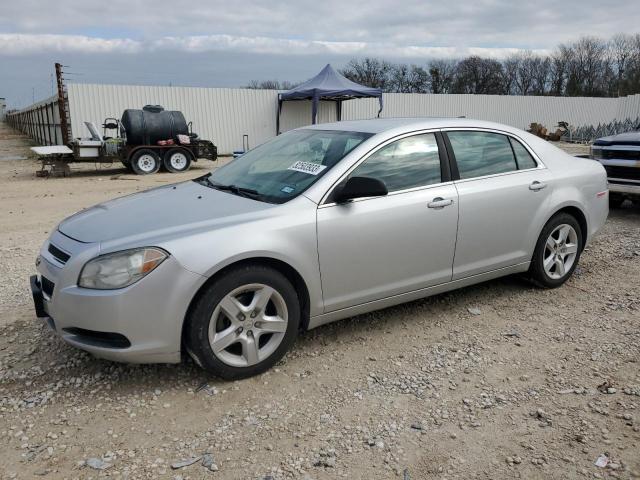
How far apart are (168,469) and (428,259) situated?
2.24 m

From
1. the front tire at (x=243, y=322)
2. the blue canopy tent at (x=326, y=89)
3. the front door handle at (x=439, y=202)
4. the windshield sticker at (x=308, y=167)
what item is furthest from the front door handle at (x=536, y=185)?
the blue canopy tent at (x=326, y=89)

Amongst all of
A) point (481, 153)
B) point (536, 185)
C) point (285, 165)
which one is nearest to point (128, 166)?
point (285, 165)

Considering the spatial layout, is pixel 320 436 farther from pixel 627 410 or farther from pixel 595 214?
pixel 595 214

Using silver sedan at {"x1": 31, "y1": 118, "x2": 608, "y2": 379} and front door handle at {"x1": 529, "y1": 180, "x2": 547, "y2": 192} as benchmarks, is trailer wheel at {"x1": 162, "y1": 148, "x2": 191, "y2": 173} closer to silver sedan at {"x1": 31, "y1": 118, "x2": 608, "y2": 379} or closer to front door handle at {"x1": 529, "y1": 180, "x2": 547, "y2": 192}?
silver sedan at {"x1": 31, "y1": 118, "x2": 608, "y2": 379}

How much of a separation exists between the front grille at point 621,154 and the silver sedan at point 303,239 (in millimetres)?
3588

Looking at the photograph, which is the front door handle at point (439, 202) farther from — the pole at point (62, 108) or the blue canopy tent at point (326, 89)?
the blue canopy tent at point (326, 89)

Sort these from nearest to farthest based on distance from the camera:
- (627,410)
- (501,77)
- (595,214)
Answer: (627,410) < (595,214) < (501,77)

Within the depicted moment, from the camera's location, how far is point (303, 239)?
10.7 feet

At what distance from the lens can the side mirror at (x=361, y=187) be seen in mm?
3346

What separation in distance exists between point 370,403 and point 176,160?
46.5 ft

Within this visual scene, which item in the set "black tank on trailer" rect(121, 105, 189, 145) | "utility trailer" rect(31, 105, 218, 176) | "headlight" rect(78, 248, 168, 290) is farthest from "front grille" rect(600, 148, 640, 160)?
"black tank on trailer" rect(121, 105, 189, 145)

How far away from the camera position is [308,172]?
3625 millimetres

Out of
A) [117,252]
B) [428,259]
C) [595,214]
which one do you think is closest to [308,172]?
[428,259]

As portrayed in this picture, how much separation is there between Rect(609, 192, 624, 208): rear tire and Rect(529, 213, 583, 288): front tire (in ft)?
13.4
